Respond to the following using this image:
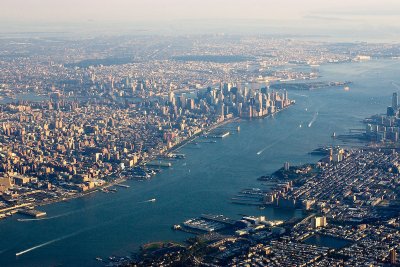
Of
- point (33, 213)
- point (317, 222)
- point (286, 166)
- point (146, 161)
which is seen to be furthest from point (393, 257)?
point (146, 161)

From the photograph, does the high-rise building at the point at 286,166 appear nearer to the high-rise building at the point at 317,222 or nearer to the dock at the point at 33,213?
the high-rise building at the point at 317,222

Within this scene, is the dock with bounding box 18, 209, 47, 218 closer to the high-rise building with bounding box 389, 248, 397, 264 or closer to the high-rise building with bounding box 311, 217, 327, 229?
the high-rise building with bounding box 311, 217, 327, 229

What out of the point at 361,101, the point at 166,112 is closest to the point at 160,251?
the point at 166,112

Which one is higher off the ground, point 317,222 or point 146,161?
point 317,222

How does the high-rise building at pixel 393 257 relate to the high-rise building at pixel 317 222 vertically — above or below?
above

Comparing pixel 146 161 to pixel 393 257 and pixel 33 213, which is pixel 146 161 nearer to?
pixel 33 213

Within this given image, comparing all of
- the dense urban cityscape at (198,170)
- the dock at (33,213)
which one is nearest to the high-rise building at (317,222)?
the dense urban cityscape at (198,170)

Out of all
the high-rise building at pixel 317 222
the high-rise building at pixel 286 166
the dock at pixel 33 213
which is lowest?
the dock at pixel 33 213

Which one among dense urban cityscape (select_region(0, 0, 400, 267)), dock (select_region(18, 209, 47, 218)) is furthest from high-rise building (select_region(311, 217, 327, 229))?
dock (select_region(18, 209, 47, 218))

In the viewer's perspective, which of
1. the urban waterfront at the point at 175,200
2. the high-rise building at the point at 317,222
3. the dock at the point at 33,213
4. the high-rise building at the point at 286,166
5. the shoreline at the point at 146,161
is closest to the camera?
the urban waterfront at the point at 175,200

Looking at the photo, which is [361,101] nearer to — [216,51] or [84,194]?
[84,194]
